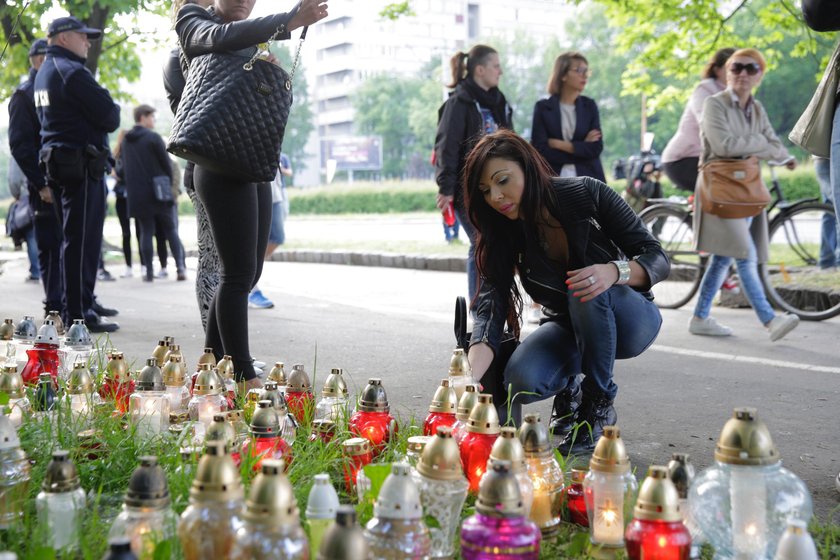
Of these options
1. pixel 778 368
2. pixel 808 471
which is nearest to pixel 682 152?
pixel 778 368

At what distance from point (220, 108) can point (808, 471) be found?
2.49 metres

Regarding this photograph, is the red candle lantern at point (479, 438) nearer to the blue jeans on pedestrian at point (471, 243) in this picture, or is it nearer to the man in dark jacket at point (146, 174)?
the blue jeans on pedestrian at point (471, 243)

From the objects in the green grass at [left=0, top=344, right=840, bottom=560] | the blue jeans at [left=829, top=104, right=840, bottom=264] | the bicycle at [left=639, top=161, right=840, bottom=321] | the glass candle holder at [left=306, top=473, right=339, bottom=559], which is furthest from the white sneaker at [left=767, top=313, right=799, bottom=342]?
the glass candle holder at [left=306, top=473, right=339, bottom=559]

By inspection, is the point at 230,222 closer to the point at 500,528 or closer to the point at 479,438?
the point at 479,438

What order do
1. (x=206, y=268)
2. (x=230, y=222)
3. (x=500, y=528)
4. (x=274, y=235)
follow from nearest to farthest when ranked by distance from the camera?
(x=500, y=528), (x=230, y=222), (x=206, y=268), (x=274, y=235)

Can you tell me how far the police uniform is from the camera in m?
6.80

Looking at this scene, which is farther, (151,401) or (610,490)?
(151,401)

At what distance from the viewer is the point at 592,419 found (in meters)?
3.40

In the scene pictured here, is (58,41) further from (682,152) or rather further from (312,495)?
(312,495)

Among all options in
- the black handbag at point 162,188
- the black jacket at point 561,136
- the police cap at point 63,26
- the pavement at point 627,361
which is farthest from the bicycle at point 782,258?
the black handbag at point 162,188

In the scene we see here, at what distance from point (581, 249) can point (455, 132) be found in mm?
3114

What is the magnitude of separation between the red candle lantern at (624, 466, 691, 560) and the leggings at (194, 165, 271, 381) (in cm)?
225

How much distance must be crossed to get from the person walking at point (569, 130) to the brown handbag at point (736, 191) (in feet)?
2.57

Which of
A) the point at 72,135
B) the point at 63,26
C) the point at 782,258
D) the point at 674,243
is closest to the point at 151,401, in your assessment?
the point at 72,135
